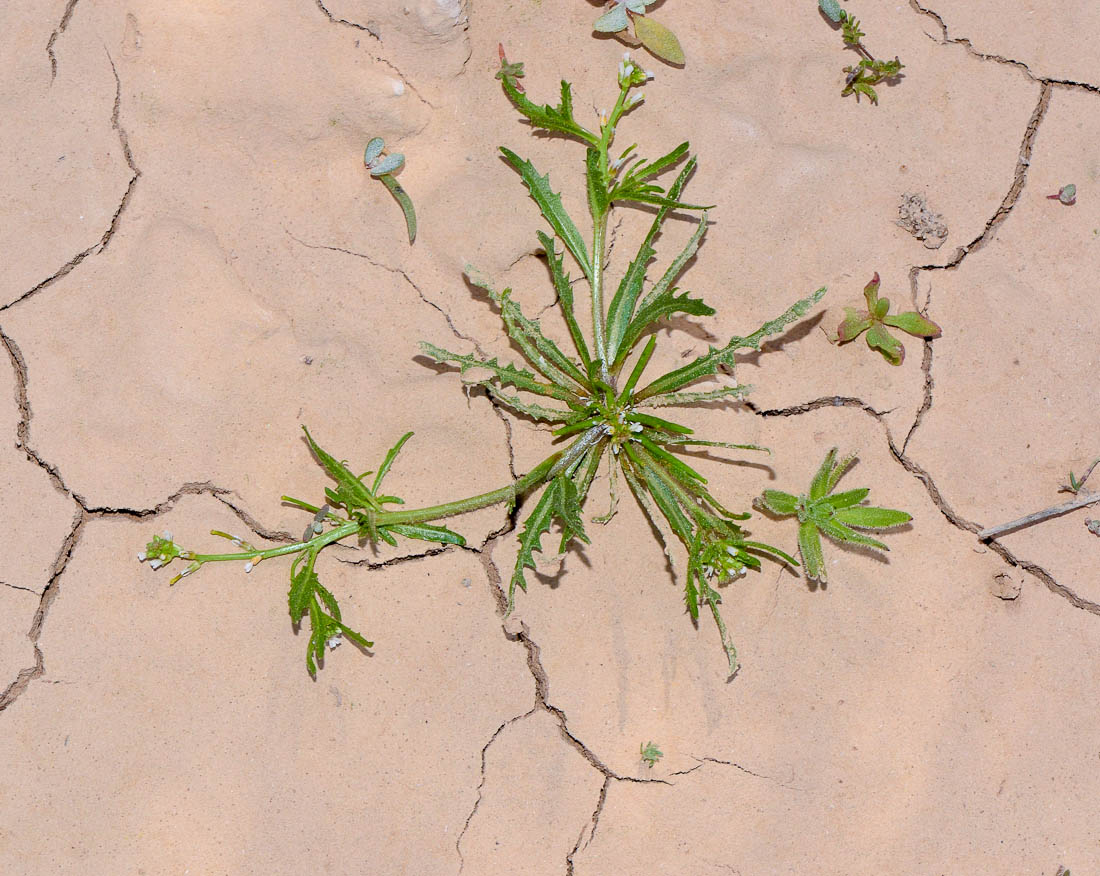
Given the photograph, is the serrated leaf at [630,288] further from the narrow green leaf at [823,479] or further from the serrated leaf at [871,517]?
the serrated leaf at [871,517]

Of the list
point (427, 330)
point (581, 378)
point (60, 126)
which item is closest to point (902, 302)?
point (581, 378)

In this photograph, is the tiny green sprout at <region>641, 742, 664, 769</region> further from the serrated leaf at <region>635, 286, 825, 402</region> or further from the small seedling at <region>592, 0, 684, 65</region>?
the small seedling at <region>592, 0, 684, 65</region>

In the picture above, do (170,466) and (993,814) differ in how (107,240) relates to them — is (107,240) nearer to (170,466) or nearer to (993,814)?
(170,466)

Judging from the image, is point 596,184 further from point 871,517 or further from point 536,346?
point 871,517

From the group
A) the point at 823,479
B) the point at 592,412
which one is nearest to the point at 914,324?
the point at 823,479

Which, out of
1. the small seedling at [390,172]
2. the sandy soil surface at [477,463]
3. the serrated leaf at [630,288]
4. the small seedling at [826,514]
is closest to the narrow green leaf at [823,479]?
the small seedling at [826,514]

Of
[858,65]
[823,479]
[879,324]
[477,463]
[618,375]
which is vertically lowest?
[477,463]
